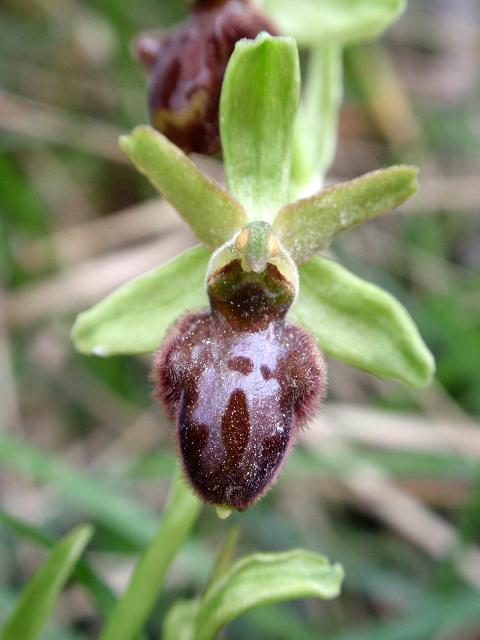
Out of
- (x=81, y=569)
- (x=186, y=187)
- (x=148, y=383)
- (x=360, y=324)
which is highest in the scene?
(x=186, y=187)

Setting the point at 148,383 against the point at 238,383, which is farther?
the point at 148,383

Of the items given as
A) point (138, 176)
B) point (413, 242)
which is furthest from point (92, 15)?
point (413, 242)

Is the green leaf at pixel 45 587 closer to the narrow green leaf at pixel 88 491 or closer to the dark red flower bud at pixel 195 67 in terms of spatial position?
the narrow green leaf at pixel 88 491

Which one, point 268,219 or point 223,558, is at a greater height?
point 268,219

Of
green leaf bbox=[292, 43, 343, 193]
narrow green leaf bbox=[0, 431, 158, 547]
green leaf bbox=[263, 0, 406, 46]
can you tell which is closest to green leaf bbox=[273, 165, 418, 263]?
green leaf bbox=[292, 43, 343, 193]

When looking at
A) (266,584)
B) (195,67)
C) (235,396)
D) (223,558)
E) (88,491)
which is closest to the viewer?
(235,396)

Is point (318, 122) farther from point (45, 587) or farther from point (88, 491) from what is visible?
point (45, 587)

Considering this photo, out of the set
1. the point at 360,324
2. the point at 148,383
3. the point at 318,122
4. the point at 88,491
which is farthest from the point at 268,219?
the point at 148,383

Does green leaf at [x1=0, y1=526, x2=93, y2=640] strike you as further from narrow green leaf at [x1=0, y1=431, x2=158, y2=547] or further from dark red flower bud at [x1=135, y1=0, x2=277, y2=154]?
dark red flower bud at [x1=135, y1=0, x2=277, y2=154]
